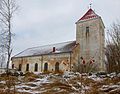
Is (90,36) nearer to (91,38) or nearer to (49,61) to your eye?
(91,38)

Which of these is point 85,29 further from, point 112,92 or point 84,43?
point 112,92

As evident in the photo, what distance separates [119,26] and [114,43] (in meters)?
1.67

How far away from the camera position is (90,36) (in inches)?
1767

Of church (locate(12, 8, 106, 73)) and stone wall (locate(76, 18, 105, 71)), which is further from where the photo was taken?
stone wall (locate(76, 18, 105, 71))

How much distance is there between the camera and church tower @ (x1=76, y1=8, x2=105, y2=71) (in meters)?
43.6

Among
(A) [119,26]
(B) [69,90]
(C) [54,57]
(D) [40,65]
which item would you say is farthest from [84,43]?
(B) [69,90]

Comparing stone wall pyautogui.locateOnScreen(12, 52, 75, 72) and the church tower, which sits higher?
the church tower

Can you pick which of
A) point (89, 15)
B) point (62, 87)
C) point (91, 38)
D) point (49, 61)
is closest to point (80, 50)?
point (91, 38)

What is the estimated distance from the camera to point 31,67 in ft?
165

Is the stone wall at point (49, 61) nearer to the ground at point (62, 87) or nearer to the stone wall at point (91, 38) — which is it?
the stone wall at point (91, 38)

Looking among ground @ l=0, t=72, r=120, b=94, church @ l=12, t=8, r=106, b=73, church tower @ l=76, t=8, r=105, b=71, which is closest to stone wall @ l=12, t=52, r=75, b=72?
church @ l=12, t=8, r=106, b=73

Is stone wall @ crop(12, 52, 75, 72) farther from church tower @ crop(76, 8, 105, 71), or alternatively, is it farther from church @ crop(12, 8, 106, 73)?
church tower @ crop(76, 8, 105, 71)

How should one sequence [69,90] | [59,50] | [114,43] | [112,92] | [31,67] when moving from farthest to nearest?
[31,67] < [59,50] < [114,43] < [69,90] < [112,92]

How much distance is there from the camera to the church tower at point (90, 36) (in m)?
43.6
